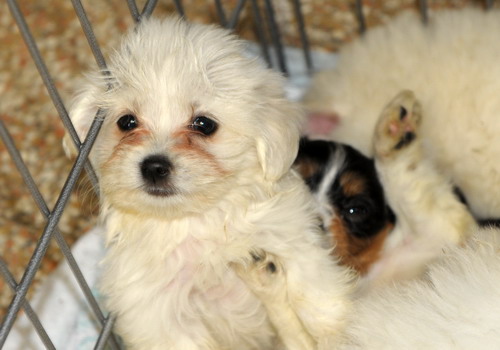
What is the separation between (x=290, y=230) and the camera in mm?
1870

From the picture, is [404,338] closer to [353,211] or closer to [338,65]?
[353,211]

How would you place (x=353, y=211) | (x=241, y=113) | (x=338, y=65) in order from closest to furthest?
(x=241, y=113)
(x=353, y=211)
(x=338, y=65)

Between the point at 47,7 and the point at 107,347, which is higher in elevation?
the point at 47,7

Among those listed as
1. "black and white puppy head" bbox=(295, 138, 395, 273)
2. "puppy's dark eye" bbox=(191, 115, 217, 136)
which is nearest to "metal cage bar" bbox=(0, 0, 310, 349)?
"puppy's dark eye" bbox=(191, 115, 217, 136)

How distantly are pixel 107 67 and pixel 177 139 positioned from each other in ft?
0.86

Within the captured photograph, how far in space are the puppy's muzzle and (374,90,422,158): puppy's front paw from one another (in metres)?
0.74

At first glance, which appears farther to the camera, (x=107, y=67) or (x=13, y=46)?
(x=13, y=46)

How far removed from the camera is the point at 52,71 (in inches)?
130

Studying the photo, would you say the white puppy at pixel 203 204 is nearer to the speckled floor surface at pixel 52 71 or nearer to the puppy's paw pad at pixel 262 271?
the puppy's paw pad at pixel 262 271

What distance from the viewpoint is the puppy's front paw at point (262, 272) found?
6.11 ft

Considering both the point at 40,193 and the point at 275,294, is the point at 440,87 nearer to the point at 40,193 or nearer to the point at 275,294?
the point at 275,294

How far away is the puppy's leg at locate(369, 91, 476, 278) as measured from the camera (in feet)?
7.16

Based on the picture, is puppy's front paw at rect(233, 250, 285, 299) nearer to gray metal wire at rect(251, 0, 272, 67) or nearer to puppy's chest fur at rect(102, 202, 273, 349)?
puppy's chest fur at rect(102, 202, 273, 349)

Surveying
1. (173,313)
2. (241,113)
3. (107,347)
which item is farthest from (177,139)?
(107,347)
